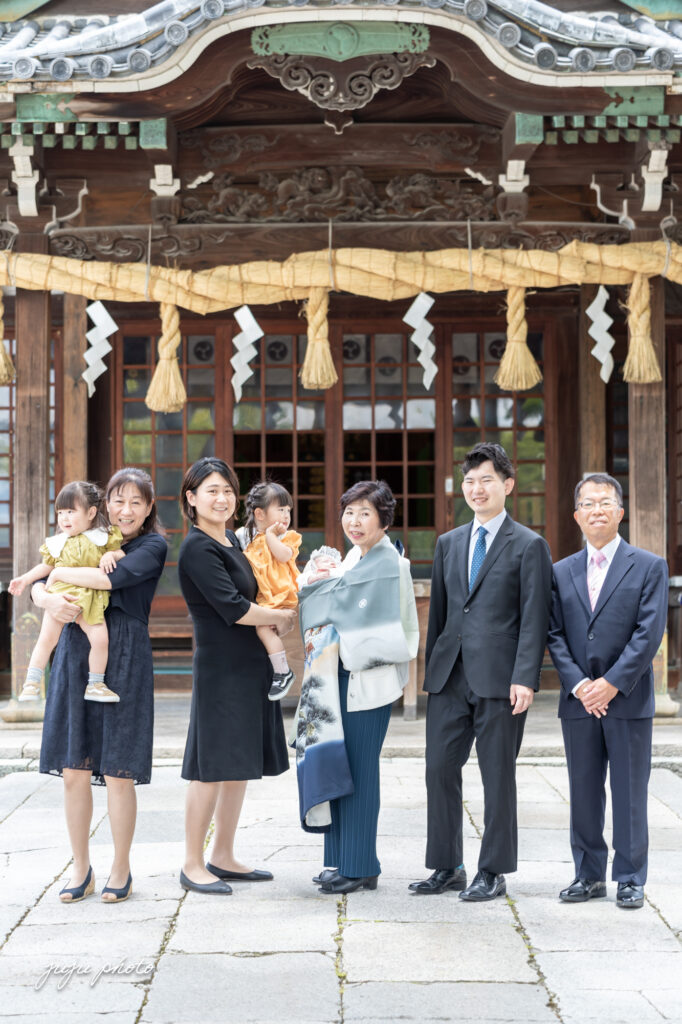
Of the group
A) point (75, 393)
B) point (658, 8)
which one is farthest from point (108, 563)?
point (658, 8)

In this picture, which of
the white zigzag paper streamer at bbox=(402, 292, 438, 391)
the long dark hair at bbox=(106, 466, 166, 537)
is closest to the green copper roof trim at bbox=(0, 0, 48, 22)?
the white zigzag paper streamer at bbox=(402, 292, 438, 391)

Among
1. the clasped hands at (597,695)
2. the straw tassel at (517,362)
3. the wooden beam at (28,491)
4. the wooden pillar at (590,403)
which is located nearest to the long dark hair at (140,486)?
the clasped hands at (597,695)

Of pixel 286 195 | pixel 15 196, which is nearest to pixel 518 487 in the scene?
pixel 286 195

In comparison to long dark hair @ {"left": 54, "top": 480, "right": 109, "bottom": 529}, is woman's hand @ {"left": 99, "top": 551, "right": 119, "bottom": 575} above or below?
below

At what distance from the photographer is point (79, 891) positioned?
175 inches

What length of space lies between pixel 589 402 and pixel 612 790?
467cm

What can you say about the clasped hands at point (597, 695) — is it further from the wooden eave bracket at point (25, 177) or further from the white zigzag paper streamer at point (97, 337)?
the wooden eave bracket at point (25, 177)

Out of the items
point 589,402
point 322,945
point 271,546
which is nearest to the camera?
point 322,945

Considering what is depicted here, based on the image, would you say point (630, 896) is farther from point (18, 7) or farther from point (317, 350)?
point (18, 7)

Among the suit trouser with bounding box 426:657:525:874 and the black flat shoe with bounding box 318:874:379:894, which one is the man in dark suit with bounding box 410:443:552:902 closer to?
the suit trouser with bounding box 426:657:525:874

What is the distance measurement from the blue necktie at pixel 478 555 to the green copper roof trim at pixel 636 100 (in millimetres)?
3757

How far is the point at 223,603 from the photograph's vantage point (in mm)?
4449

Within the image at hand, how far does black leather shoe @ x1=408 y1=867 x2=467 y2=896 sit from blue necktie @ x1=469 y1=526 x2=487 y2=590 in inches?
43.8

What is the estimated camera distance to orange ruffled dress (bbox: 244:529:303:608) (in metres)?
4.77
